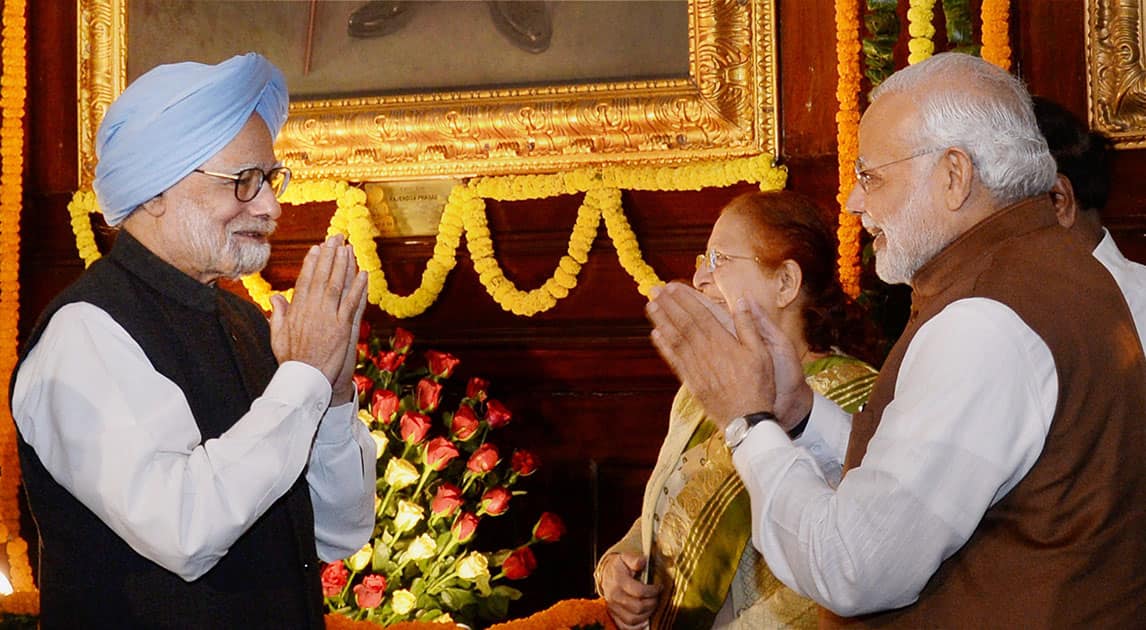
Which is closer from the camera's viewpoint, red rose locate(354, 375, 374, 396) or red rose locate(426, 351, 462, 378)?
red rose locate(354, 375, 374, 396)

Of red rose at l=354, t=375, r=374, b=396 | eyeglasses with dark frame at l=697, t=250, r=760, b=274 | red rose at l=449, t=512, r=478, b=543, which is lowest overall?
red rose at l=449, t=512, r=478, b=543

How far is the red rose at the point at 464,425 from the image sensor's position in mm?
3863

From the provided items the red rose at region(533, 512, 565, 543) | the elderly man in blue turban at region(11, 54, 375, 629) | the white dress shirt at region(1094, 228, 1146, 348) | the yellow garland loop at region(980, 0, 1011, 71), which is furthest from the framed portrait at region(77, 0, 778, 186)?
the elderly man in blue turban at region(11, 54, 375, 629)

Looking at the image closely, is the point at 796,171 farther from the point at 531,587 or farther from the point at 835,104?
the point at 531,587

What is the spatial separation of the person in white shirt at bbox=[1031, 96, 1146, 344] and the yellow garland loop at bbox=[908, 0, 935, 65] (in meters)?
1.13

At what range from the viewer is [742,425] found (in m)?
1.91

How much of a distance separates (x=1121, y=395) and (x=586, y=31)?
10.0ft

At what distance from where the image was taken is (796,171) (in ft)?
14.0

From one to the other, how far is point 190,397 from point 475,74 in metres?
2.68

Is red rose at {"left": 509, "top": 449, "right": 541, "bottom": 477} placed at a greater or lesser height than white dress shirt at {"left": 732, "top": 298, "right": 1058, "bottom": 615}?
lesser

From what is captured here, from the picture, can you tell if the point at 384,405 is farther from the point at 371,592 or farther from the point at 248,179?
the point at 248,179

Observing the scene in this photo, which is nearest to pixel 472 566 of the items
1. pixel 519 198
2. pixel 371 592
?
pixel 371 592

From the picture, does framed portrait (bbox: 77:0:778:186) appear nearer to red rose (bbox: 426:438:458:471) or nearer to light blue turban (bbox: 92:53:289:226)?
red rose (bbox: 426:438:458:471)

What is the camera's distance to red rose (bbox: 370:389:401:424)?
371cm
